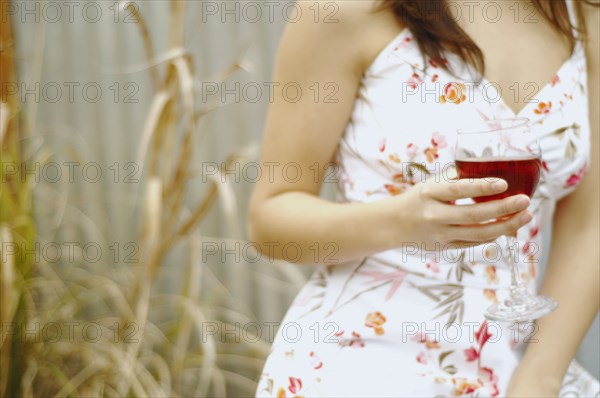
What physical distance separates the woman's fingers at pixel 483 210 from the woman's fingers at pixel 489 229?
0.08ft

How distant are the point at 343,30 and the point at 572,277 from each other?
54 centimetres

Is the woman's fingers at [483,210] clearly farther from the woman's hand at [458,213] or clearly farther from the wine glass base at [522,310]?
the wine glass base at [522,310]

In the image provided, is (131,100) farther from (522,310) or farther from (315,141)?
(522,310)

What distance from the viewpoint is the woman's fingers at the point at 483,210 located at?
83 centimetres

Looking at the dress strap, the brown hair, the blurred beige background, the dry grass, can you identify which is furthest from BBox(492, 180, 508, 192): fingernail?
the blurred beige background

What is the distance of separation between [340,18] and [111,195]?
71.1 inches

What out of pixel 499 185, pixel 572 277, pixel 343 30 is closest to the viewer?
pixel 499 185

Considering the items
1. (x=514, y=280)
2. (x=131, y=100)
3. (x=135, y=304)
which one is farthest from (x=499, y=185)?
(x=131, y=100)

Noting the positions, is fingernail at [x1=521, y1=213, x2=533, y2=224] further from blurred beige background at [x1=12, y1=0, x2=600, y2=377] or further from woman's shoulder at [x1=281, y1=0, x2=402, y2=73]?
blurred beige background at [x1=12, y1=0, x2=600, y2=377]

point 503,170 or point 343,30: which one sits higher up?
point 343,30

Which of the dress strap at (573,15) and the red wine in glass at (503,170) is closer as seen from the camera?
the red wine in glass at (503,170)

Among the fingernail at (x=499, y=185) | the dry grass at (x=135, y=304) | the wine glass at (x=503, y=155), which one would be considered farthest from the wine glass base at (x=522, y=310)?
the dry grass at (x=135, y=304)

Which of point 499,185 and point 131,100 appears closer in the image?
point 499,185

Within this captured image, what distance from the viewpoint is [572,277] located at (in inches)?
47.6
